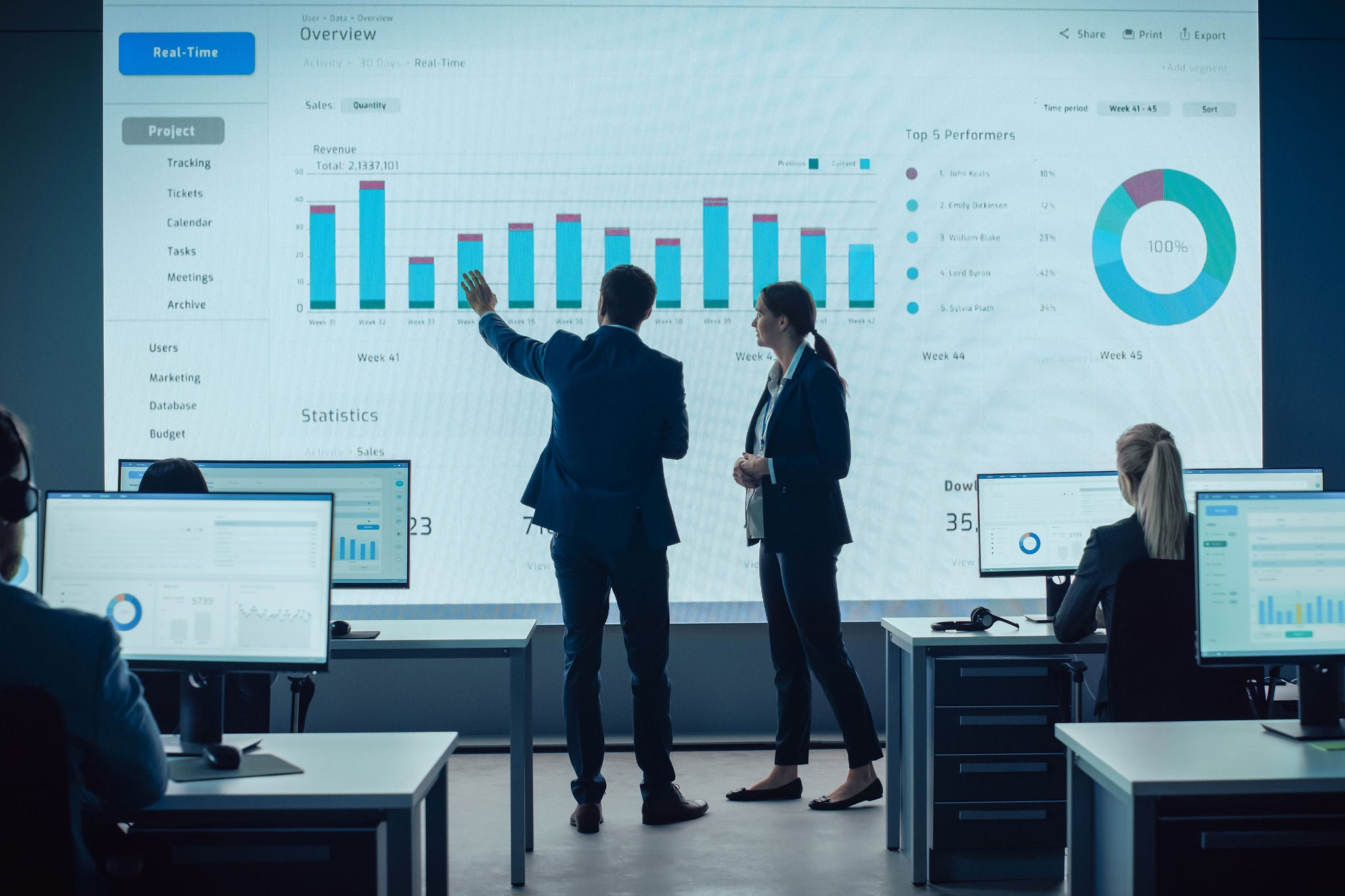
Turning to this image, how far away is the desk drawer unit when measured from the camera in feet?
9.00

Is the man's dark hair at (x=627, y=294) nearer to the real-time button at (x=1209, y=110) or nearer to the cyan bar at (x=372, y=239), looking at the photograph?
the cyan bar at (x=372, y=239)

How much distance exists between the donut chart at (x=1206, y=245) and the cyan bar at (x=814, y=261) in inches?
43.1

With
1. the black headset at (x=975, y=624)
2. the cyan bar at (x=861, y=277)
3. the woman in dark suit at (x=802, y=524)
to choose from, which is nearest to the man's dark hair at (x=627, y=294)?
the woman in dark suit at (x=802, y=524)

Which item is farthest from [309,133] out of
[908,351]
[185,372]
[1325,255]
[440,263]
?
[1325,255]

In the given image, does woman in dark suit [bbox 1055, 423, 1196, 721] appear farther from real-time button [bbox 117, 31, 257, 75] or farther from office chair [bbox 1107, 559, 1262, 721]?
real-time button [bbox 117, 31, 257, 75]

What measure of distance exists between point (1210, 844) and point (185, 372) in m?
3.70

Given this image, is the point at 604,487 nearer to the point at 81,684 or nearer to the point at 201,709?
the point at 201,709

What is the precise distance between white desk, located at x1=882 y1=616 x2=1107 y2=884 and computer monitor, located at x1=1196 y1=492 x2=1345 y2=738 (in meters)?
0.79

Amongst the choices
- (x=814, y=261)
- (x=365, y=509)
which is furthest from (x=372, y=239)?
(x=814, y=261)

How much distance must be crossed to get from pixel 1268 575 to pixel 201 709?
198 centimetres

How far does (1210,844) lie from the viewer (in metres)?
1.62

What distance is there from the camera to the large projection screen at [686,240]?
3904 mm

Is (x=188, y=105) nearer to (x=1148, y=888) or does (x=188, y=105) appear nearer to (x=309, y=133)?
(x=309, y=133)

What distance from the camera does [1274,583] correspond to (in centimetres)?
189
